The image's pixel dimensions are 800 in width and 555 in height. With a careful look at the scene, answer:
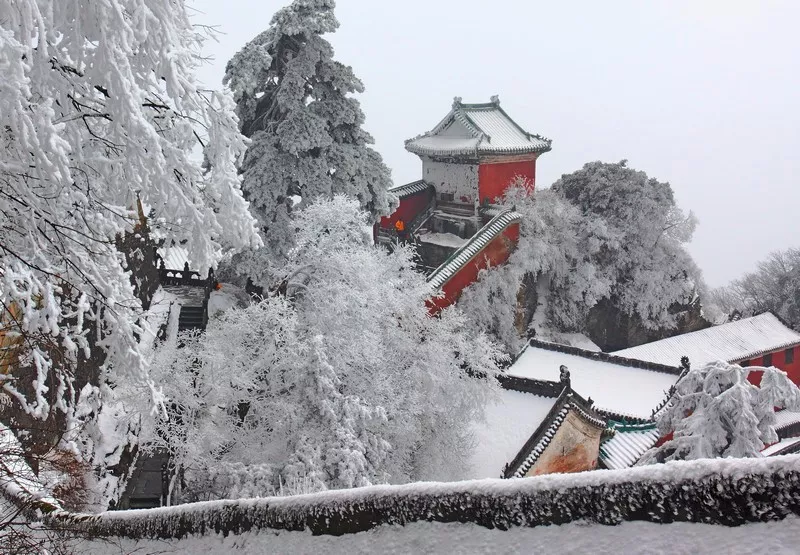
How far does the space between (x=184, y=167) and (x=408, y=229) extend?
72.3ft

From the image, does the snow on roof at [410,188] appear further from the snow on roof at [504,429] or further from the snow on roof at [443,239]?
the snow on roof at [504,429]

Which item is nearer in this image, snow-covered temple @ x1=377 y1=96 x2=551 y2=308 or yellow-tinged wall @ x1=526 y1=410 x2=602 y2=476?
yellow-tinged wall @ x1=526 y1=410 x2=602 y2=476

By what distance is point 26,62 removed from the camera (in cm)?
408

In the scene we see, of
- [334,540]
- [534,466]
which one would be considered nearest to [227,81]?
[534,466]

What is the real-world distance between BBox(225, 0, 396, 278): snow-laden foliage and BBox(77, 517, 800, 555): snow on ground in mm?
10996

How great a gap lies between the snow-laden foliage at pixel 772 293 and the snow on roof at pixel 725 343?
1.30 meters

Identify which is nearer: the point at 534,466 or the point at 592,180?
the point at 534,466

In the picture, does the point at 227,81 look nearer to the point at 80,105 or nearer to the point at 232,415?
the point at 232,415

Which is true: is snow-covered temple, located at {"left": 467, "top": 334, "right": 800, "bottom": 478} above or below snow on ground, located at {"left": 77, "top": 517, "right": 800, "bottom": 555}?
below

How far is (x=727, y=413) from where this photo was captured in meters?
10.8

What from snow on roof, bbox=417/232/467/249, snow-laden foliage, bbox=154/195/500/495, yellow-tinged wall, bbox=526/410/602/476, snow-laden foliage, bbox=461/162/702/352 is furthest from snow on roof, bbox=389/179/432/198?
yellow-tinged wall, bbox=526/410/602/476

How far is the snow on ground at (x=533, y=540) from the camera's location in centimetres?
322

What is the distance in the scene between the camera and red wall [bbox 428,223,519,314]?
2073 cm

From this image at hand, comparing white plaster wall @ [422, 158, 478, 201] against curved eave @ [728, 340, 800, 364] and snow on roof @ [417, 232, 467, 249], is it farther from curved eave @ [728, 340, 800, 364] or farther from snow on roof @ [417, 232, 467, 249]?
curved eave @ [728, 340, 800, 364]
